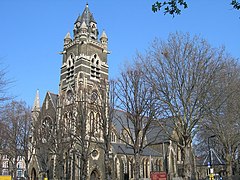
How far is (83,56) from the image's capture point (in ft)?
157

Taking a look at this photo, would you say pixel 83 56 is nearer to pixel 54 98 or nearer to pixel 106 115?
pixel 54 98

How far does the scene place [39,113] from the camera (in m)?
49.0

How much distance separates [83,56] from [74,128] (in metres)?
15.5

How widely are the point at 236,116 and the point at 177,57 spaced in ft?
29.6

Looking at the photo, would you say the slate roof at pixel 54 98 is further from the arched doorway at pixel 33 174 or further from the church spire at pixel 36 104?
the arched doorway at pixel 33 174

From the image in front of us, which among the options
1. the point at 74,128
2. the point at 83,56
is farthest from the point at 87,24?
the point at 74,128

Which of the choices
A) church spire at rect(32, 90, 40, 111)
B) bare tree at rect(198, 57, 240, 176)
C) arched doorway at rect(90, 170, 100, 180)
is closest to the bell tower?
church spire at rect(32, 90, 40, 111)

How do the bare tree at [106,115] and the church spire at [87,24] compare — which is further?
the church spire at [87,24]

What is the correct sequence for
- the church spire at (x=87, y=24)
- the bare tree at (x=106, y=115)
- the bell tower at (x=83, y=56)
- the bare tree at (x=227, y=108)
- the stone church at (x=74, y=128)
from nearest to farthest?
the bare tree at (x=227, y=108) < the bare tree at (x=106, y=115) < the stone church at (x=74, y=128) < the bell tower at (x=83, y=56) < the church spire at (x=87, y=24)

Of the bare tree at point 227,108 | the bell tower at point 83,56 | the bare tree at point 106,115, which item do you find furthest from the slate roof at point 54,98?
the bare tree at point 227,108

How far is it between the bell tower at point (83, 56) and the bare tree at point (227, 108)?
2443 cm

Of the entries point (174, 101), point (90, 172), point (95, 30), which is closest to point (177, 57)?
point (174, 101)

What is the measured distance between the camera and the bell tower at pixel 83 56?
47172 mm

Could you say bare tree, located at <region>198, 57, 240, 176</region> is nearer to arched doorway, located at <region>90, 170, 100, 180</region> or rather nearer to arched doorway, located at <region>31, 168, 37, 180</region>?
arched doorway, located at <region>90, 170, 100, 180</region>
